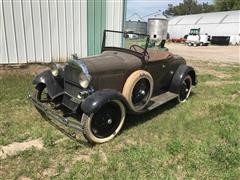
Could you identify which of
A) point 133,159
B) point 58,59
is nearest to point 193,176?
point 133,159

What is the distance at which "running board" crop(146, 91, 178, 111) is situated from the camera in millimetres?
5302

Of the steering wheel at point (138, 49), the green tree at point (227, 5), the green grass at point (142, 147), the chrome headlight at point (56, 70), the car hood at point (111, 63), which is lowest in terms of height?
the green grass at point (142, 147)

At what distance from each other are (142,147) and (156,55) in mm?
2204

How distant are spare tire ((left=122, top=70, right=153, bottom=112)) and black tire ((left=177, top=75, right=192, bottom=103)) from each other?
1.31m

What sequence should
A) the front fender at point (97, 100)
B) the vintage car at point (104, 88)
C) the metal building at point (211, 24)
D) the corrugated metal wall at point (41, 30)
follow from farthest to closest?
the metal building at point (211, 24) → the corrugated metal wall at point (41, 30) → the vintage car at point (104, 88) → the front fender at point (97, 100)

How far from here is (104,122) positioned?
14.4 ft

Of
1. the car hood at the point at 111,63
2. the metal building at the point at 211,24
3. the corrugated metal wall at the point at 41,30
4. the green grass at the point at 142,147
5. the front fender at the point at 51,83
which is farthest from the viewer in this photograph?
the metal building at the point at 211,24

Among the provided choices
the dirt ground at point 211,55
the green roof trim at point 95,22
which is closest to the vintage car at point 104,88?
the green roof trim at point 95,22

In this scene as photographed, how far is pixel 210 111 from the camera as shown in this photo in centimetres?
588

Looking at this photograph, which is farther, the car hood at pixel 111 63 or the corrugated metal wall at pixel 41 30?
the corrugated metal wall at pixel 41 30

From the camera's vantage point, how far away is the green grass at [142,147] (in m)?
3.57

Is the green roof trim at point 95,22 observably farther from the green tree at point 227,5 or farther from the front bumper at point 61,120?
the green tree at point 227,5

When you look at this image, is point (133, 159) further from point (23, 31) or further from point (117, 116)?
point (23, 31)


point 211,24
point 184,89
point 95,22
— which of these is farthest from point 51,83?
point 211,24
